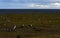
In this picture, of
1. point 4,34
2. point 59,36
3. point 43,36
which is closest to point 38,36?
point 43,36

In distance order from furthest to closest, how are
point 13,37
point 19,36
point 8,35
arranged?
point 8,35 < point 13,37 < point 19,36

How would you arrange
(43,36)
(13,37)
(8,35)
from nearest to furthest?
(13,37) < (8,35) < (43,36)

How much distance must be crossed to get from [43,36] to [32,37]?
0.62 metres

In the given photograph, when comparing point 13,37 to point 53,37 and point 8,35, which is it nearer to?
point 8,35

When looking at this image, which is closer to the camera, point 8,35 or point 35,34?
point 8,35

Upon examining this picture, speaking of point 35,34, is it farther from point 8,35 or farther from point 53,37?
point 8,35

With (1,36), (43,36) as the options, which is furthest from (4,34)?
(43,36)

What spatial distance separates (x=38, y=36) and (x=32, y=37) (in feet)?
1.13

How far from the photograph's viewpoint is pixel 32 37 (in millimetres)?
11539

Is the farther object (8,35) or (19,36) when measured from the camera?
(8,35)

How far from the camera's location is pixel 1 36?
33.5 ft

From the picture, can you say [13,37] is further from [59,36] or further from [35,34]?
[59,36]

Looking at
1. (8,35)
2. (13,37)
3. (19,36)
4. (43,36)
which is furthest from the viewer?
(43,36)

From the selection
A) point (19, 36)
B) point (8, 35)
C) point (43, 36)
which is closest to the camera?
point (19, 36)
